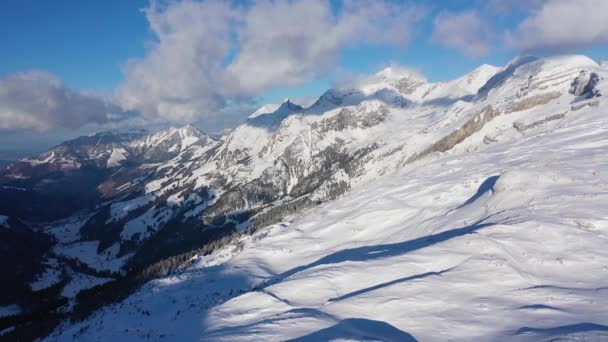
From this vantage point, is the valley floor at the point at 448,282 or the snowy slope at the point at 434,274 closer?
the valley floor at the point at 448,282

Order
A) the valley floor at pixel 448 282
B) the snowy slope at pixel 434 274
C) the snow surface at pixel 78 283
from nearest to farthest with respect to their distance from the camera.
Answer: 1. the valley floor at pixel 448 282
2. the snowy slope at pixel 434 274
3. the snow surface at pixel 78 283

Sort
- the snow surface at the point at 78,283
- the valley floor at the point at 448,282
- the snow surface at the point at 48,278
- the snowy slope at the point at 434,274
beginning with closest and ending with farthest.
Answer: the valley floor at the point at 448,282, the snowy slope at the point at 434,274, the snow surface at the point at 78,283, the snow surface at the point at 48,278

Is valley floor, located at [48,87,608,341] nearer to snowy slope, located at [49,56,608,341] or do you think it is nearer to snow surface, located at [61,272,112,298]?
snowy slope, located at [49,56,608,341]

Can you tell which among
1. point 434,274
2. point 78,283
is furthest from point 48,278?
point 434,274

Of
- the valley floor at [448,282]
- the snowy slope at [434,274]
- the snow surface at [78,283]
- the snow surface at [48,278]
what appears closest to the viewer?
the valley floor at [448,282]

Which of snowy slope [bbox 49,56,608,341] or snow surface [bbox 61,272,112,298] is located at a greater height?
snowy slope [bbox 49,56,608,341]

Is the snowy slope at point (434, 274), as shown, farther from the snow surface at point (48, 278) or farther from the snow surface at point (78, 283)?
the snow surface at point (48, 278)

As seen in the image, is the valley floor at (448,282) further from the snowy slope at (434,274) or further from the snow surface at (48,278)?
the snow surface at (48,278)

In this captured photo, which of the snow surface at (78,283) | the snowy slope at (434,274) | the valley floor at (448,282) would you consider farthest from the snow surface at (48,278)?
the valley floor at (448,282)

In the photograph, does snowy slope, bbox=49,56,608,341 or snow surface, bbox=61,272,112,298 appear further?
snow surface, bbox=61,272,112,298

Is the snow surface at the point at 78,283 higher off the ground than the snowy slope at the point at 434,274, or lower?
lower

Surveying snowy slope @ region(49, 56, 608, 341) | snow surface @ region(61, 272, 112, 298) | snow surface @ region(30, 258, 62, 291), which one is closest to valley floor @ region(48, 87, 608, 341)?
snowy slope @ region(49, 56, 608, 341)

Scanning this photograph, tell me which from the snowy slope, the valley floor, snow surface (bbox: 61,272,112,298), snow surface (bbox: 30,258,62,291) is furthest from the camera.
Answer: snow surface (bbox: 30,258,62,291)
